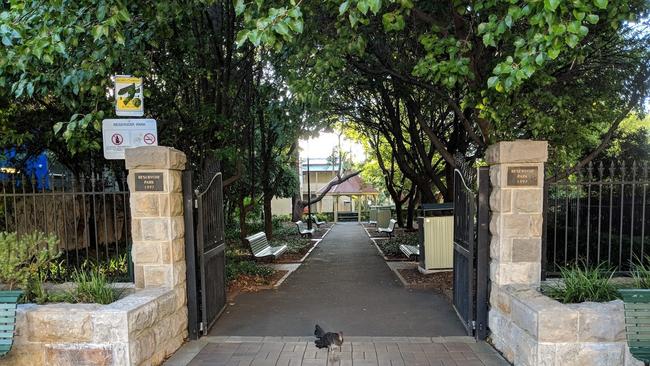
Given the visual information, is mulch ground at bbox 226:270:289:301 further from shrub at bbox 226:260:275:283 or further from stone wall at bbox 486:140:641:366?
stone wall at bbox 486:140:641:366

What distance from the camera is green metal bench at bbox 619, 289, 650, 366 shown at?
3.33 metres

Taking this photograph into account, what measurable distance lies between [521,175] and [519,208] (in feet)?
1.15

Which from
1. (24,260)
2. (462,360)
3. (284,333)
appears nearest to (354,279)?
(284,333)

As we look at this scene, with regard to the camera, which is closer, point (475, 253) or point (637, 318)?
point (637, 318)

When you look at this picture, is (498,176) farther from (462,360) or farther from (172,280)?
(172,280)

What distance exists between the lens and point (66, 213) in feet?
22.7

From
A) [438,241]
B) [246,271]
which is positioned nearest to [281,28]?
[246,271]

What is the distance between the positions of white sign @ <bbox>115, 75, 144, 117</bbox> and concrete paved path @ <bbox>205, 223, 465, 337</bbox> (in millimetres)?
2839

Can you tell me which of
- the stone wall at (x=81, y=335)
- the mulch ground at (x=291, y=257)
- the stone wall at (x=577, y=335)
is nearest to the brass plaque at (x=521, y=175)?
the stone wall at (x=577, y=335)

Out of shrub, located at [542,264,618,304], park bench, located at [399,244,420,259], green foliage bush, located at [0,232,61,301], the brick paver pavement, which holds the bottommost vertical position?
park bench, located at [399,244,420,259]

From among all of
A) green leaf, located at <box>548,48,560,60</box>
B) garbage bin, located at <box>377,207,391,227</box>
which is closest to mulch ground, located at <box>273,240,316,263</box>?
garbage bin, located at <box>377,207,391,227</box>

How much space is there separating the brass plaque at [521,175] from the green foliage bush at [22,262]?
191 inches

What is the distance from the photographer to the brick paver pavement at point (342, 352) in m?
4.28

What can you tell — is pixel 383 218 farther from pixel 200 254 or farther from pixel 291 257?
pixel 200 254
